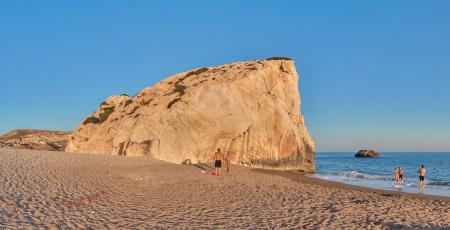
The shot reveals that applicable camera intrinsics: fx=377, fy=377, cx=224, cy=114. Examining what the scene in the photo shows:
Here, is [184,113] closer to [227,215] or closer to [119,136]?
[119,136]

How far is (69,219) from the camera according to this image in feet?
37.7

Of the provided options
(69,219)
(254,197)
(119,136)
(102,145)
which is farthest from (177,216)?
(102,145)

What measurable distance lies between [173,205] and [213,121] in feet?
73.6

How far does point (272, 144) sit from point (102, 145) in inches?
729

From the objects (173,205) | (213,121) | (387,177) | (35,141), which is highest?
(213,121)

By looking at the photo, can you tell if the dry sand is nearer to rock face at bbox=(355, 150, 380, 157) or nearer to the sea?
the sea

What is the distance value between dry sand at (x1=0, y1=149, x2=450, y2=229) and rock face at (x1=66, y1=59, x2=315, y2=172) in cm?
1348

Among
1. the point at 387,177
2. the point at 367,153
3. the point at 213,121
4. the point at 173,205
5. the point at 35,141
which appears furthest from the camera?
the point at 367,153

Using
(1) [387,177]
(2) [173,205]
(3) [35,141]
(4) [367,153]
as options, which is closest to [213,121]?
(1) [387,177]

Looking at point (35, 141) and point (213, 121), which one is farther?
point (35, 141)

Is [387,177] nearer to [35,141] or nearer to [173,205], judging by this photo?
[173,205]

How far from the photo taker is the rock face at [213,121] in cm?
3669

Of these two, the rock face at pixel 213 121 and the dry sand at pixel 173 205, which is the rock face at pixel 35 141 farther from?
the dry sand at pixel 173 205

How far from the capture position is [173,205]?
15148 mm
